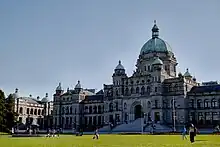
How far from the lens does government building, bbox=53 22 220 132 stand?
318ft

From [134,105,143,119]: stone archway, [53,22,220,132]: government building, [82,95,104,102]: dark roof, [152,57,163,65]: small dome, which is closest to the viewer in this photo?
[53,22,220,132]: government building

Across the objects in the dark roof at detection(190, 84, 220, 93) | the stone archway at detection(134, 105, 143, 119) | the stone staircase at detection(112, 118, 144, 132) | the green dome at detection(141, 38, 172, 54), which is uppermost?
the green dome at detection(141, 38, 172, 54)

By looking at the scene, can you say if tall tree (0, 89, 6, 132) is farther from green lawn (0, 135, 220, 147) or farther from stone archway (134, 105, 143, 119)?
green lawn (0, 135, 220, 147)

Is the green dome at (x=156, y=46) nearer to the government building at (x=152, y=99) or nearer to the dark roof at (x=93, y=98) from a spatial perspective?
the government building at (x=152, y=99)

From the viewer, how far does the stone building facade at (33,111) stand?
131312 millimetres

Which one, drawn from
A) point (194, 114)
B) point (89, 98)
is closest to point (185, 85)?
point (194, 114)

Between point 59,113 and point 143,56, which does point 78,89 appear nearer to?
point 59,113

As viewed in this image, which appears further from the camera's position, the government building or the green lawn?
the government building

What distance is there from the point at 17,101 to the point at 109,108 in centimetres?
3911

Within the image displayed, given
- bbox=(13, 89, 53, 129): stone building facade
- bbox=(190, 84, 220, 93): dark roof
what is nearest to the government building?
bbox=(190, 84, 220, 93): dark roof

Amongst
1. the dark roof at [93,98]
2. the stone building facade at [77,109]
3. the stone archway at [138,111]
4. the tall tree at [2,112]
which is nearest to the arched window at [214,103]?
the stone archway at [138,111]

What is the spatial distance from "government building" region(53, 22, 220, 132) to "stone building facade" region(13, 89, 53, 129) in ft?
68.6

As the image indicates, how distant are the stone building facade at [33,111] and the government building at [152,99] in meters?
20.9

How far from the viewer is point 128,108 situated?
105 metres
